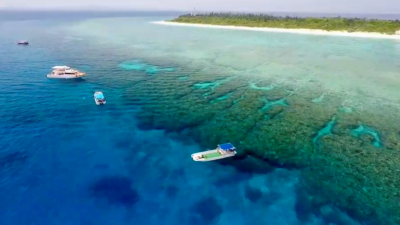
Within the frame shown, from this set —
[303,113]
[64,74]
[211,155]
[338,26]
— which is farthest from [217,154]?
[338,26]

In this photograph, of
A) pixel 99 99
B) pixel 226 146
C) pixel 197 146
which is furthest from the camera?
pixel 99 99

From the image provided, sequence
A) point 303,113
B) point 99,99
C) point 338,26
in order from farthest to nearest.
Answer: point 338,26
point 99,99
point 303,113

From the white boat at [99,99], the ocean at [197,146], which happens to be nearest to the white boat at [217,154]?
the ocean at [197,146]

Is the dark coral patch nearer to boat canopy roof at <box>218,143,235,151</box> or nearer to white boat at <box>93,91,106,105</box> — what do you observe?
boat canopy roof at <box>218,143,235,151</box>

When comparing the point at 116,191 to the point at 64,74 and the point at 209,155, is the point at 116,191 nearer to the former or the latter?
the point at 209,155

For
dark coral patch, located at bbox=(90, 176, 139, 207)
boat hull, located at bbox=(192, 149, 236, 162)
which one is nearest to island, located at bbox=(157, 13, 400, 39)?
boat hull, located at bbox=(192, 149, 236, 162)
